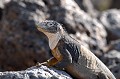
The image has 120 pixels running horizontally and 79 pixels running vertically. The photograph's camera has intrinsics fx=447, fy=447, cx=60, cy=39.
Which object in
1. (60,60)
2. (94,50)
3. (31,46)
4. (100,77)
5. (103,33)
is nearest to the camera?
(60,60)

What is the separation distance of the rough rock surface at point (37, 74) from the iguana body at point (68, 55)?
0.30 m

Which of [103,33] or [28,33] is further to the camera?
[103,33]

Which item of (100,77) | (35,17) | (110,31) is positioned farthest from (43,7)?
(100,77)

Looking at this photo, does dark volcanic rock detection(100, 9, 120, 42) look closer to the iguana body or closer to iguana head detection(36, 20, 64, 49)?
the iguana body

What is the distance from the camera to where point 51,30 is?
310 inches

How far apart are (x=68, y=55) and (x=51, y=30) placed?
1.76 ft

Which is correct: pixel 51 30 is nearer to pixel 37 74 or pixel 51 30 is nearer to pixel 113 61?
pixel 37 74

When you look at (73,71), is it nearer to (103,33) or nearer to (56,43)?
(56,43)

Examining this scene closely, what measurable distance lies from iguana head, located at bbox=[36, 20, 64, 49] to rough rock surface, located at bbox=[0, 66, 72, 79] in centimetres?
55

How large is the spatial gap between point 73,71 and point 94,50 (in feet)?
17.1

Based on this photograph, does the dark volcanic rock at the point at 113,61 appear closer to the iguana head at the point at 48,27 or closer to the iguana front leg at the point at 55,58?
the iguana front leg at the point at 55,58

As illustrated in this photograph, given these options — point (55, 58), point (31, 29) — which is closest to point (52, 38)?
point (55, 58)

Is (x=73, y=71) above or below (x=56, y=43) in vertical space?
below

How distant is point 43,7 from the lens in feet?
42.9
